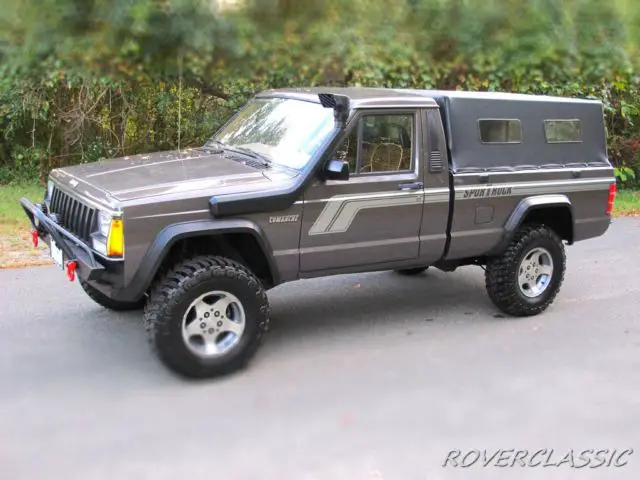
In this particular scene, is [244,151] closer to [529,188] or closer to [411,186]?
[411,186]

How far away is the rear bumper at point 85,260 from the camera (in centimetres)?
402

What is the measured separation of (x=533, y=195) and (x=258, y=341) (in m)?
2.67

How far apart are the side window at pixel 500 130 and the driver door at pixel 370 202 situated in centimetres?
67

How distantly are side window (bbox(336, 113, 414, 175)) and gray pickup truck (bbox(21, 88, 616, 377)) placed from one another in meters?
0.01

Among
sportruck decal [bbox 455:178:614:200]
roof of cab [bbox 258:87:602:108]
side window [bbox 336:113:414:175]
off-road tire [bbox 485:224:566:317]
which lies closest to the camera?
side window [bbox 336:113:414:175]

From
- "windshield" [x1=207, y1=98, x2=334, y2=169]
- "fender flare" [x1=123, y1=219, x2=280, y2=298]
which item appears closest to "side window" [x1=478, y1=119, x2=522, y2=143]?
"windshield" [x1=207, y1=98, x2=334, y2=169]

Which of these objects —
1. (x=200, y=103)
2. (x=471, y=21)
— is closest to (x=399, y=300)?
(x=471, y=21)

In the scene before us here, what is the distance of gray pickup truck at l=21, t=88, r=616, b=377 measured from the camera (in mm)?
4145

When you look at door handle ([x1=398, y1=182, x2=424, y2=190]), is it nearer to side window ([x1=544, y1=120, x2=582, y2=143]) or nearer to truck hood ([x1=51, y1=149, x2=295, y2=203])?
truck hood ([x1=51, y1=149, x2=295, y2=203])

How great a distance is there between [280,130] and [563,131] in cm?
258

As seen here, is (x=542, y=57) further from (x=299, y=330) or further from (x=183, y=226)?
(x=299, y=330)

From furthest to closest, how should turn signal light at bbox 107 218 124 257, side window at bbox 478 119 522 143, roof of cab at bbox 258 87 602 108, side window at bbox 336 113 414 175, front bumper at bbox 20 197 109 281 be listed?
side window at bbox 478 119 522 143
roof of cab at bbox 258 87 602 108
side window at bbox 336 113 414 175
front bumper at bbox 20 197 109 281
turn signal light at bbox 107 218 124 257

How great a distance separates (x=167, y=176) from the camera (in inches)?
175
